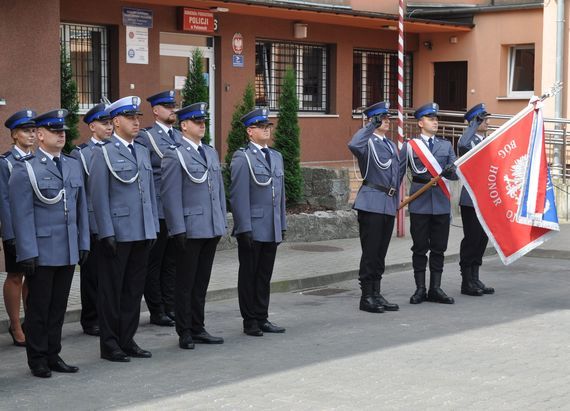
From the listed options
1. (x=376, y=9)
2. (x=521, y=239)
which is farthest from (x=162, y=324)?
(x=376, y=9)

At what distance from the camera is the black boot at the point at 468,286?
39.3ft

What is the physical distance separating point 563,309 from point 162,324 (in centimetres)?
403

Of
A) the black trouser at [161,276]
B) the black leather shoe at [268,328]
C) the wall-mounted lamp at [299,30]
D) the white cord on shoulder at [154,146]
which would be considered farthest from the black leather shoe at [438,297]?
the wall-mounted lamp at [299,30]

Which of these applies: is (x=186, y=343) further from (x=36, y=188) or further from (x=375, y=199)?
(x=375, y=199)

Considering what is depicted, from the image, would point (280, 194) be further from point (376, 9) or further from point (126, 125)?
point (376, 9)

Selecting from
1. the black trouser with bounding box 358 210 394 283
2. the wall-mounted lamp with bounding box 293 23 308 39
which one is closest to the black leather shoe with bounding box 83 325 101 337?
the black trouser with bounding box 358 210 394 283

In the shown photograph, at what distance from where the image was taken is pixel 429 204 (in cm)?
1138

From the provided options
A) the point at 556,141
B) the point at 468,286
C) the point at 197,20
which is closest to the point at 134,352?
the point at 468,286

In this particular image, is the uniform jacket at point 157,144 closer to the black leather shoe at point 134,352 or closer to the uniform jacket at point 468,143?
the black leather shoe at point 134,352

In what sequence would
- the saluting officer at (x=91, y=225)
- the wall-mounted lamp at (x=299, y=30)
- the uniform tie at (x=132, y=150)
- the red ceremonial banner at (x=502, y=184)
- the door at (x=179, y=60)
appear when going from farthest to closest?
the wall-mounted lamp at (x=299, y=30) < the door at (x=179, y=60) < the red ceremonial banner at (x=502, y=184) < the saluting officer at (x=91, y=225) < the uniform tie at (x=132, y=150)

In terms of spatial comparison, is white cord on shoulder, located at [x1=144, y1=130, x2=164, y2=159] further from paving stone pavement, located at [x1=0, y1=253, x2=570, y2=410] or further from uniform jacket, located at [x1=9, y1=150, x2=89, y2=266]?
uniform jacket, located at [x1=9, y1=150, x2=89, y2=266]

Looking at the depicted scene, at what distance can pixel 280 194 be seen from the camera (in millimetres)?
9875

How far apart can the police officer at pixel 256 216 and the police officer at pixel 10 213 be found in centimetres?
188

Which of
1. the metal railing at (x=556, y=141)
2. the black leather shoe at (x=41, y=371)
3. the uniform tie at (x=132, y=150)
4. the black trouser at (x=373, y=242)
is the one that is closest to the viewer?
the black leather shoe at (x=41, y=371)
